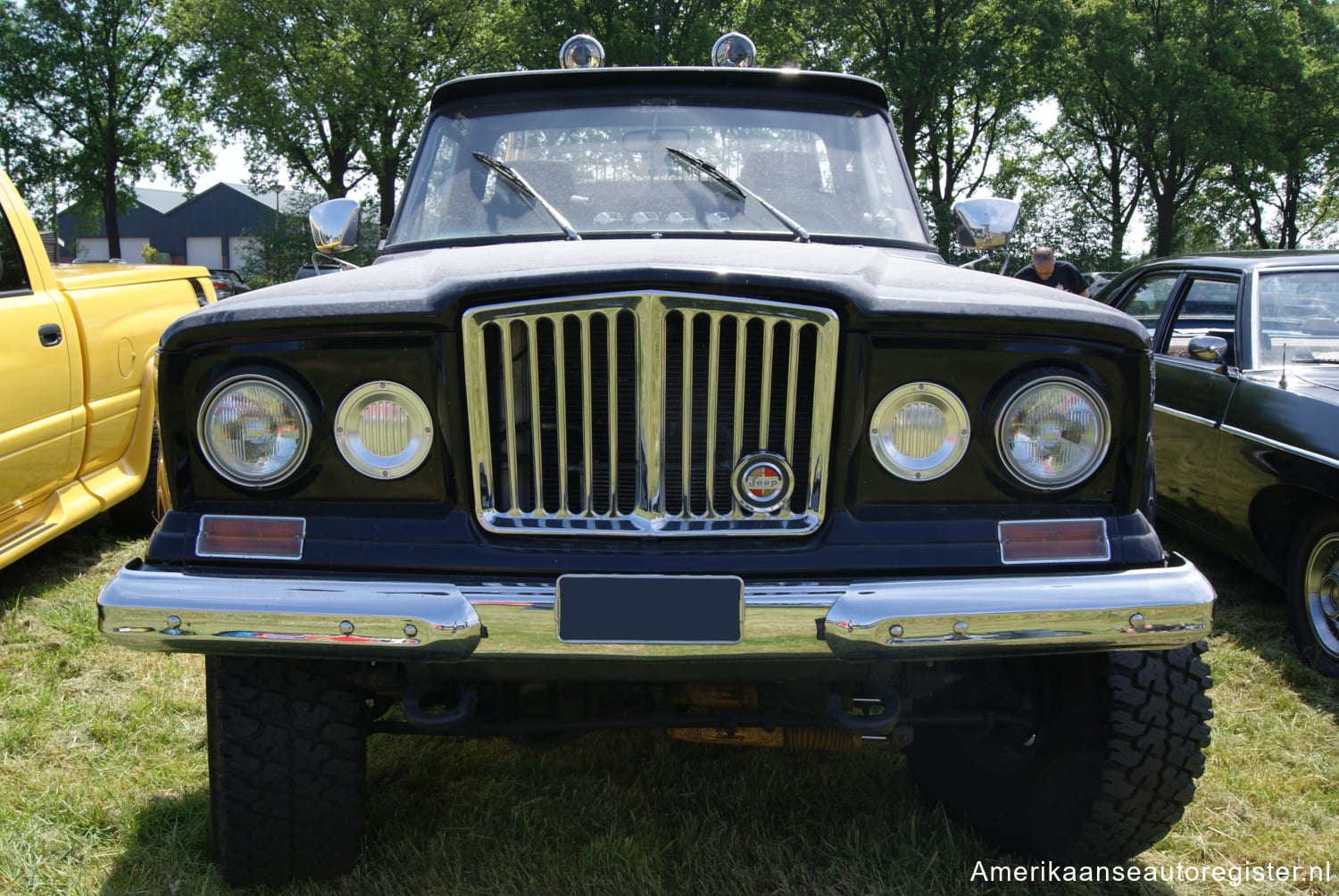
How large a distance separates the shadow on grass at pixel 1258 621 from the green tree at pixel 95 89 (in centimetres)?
3128

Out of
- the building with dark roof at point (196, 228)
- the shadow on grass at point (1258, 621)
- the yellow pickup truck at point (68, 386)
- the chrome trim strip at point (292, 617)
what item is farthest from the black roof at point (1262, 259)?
the building with dark roof at point (196, 228)

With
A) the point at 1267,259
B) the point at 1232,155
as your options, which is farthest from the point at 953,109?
the point at 1267,259

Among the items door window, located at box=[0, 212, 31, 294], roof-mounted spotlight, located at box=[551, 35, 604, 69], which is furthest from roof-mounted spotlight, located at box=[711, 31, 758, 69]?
door window, located at box=[0, 212, 31, 294]

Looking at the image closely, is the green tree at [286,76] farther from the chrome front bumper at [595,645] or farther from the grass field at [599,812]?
the chrome front bumper at [595,645]

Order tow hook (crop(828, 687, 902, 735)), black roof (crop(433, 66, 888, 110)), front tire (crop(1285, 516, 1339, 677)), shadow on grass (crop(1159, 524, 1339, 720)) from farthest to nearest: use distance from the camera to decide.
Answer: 1. front tire (crop(1285, 516, 1339, 677))
2. shadow on grass (crop(1159, 524, 1339, 720))
3. black roof (crop(433, 66, 888, 110))
4. tow hook (crop(828, 687, 902, 735))

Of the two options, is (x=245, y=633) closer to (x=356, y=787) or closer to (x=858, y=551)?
(x=356, y=787)

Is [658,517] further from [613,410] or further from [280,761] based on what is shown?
[280,761]

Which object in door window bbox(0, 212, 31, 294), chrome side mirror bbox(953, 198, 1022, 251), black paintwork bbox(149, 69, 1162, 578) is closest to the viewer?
black paintwork bbox(149, 69, 1162, 578)

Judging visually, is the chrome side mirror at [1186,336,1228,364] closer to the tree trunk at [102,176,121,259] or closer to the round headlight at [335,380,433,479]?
the round headlight at [335,380,433,479]

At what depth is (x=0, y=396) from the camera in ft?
12.7

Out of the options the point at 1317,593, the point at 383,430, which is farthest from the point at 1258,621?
the point at 383,430

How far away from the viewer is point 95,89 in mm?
29953

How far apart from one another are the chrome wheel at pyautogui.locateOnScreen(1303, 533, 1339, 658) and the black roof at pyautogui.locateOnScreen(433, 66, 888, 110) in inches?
94.3

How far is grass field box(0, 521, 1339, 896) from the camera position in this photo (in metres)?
2.48
